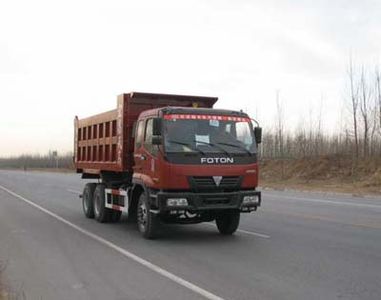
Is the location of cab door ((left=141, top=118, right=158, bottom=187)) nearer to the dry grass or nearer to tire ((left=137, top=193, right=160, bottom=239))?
tire ((left=137, top=193, right=160, bottom=239))

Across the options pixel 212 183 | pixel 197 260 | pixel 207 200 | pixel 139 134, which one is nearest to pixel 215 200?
pixel 207 200

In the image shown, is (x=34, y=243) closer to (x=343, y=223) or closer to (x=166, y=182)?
(x=166, y=182)

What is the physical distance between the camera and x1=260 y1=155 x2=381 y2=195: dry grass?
37331 millimetres

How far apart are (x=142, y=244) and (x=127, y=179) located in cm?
322

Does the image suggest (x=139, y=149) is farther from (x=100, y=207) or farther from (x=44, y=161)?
(x=44, y=161)

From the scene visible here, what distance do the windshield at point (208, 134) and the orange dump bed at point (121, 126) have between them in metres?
2.30

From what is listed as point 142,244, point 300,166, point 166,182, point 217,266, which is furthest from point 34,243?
point 300,166

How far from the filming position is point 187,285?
324 inches

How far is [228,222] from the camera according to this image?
13.7m

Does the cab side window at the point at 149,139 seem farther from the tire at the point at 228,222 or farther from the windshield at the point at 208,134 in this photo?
the tire at the point at 228,222

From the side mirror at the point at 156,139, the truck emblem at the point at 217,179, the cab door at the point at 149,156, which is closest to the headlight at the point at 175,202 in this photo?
the cab door at the point at 149,156

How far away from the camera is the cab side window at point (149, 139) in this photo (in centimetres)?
1253

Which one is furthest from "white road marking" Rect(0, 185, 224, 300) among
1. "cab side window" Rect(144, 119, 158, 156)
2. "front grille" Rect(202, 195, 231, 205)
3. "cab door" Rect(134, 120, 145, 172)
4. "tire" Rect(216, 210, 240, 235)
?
"tire" Rect(216, 210, 240, 235)

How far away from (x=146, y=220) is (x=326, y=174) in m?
32.3
